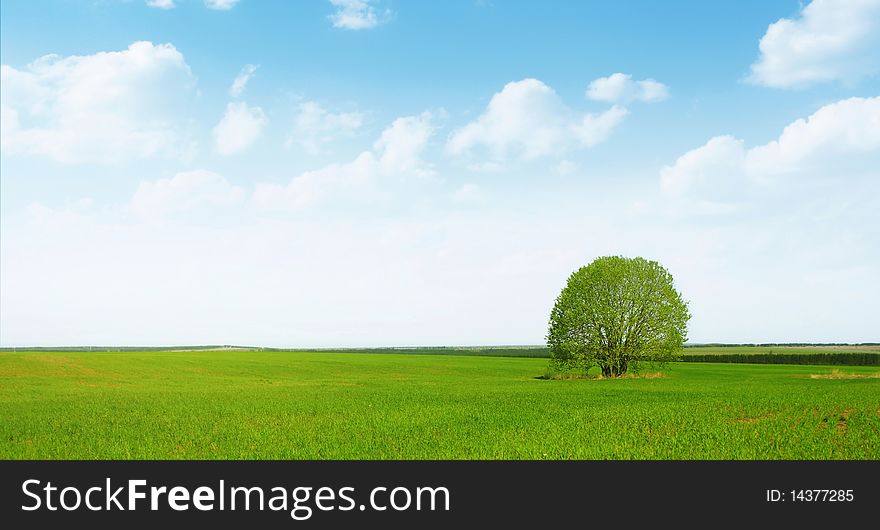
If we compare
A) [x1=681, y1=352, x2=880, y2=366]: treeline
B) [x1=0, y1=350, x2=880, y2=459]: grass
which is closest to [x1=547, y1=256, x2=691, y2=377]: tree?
[x1=0, y1=350, x2=880, y2=459]: grass

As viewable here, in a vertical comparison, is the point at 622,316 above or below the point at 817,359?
above

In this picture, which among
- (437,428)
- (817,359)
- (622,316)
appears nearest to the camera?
(437,428)

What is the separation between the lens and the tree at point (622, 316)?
67.4 metres

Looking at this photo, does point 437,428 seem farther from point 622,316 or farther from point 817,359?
point 817,359

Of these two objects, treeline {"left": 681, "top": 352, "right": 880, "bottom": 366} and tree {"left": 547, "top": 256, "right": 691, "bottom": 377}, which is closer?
tree {"left": 547, "top": 256, "right": 691, "bottom": 377}

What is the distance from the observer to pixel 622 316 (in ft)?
221

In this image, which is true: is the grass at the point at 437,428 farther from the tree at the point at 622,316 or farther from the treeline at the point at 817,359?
the treeline at the point at 817,359

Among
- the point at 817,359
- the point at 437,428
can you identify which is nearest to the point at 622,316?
the point at 437,428

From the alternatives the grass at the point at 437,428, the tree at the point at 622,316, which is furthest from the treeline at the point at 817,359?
the grass at the point at 437,428

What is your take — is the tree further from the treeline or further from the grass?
the treeline

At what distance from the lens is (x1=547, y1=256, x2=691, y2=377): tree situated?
221 feet
